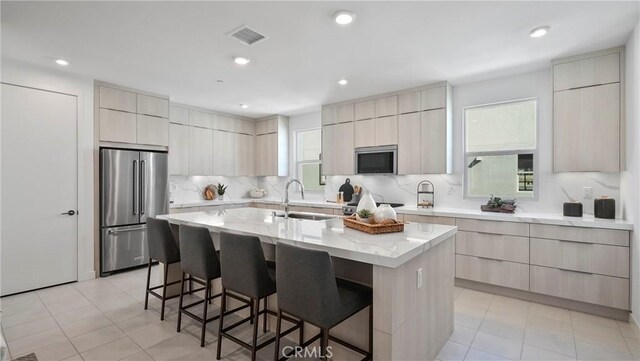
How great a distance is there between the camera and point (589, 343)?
8.35 feet

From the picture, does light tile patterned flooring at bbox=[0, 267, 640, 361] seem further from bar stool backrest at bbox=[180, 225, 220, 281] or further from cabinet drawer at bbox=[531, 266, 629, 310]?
bar stool backrest at bbox=[180, 225, 220, 281]

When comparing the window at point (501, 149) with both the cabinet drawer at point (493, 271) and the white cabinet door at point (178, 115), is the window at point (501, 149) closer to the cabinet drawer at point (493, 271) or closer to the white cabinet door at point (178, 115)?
the cabinet drawer at point (493, 271)

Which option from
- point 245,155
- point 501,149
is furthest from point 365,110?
point 245,155

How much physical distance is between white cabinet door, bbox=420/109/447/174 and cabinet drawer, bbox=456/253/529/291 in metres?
1.22

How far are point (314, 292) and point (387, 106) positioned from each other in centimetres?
369

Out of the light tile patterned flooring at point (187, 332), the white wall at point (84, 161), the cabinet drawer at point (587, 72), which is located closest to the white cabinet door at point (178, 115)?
the white wall at point (84, 161)

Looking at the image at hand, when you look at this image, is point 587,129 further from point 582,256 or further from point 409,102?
point 409,102

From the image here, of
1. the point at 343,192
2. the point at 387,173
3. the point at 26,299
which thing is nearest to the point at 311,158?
the point at 343,192

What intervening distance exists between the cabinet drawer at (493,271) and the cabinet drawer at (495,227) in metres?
0.34

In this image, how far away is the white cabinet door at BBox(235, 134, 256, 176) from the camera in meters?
6.42

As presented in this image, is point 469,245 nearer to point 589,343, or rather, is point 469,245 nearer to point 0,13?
point 589,343

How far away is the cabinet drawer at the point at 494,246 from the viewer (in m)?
3.41

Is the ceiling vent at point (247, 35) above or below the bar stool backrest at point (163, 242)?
above

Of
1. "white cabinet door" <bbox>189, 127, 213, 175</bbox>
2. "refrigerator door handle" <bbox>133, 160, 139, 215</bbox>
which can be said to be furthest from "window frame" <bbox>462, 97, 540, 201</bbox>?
"refrigerator door handle" <bbox>133, 160, 139, 215</bbox>
